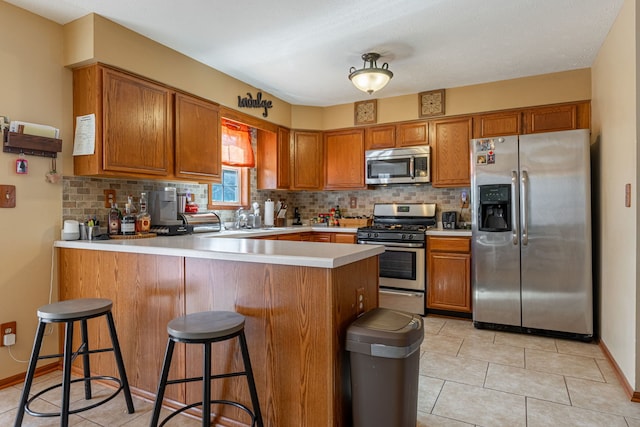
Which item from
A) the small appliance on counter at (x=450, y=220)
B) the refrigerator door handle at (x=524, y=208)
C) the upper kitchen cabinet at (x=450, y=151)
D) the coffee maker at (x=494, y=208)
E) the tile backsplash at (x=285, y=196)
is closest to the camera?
the tile backsplash at (x=285, y=196)

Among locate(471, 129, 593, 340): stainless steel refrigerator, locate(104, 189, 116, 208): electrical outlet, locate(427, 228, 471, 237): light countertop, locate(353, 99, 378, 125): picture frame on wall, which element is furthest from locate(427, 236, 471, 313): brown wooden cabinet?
locate(104, 189, 116, 208): electrical outlet

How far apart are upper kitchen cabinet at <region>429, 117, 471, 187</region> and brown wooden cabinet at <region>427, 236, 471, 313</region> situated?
73cm

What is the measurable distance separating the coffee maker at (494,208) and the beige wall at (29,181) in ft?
11.6

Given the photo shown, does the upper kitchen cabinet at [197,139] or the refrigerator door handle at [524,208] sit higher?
the upper kitchen cabinet at [197,139]

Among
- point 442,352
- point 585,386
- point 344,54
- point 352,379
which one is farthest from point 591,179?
point 352,379

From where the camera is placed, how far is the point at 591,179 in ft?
10.8

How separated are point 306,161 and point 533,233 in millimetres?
2737

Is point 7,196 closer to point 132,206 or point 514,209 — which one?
point 132,206

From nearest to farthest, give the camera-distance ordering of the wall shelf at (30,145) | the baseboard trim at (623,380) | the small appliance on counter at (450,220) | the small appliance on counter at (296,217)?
the baseboard trim at (623,380)
the wall shelf at (30,145)
the small appliance on counter at (450,220)
the small appliance on counter at (296,217)

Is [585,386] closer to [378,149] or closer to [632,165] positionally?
[632,165]

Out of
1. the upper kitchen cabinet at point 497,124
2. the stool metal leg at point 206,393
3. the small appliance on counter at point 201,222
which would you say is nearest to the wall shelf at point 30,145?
the small appliance on counter at point 201,222

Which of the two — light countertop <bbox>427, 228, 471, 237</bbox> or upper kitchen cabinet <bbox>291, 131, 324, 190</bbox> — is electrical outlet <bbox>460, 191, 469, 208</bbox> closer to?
light countertop <bbox>427, 228, 471, 237</bbox>

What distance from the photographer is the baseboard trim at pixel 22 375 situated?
94.8 inches

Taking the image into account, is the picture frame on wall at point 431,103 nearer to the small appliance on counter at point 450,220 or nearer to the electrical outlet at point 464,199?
the electrical outlet at point 464,199
